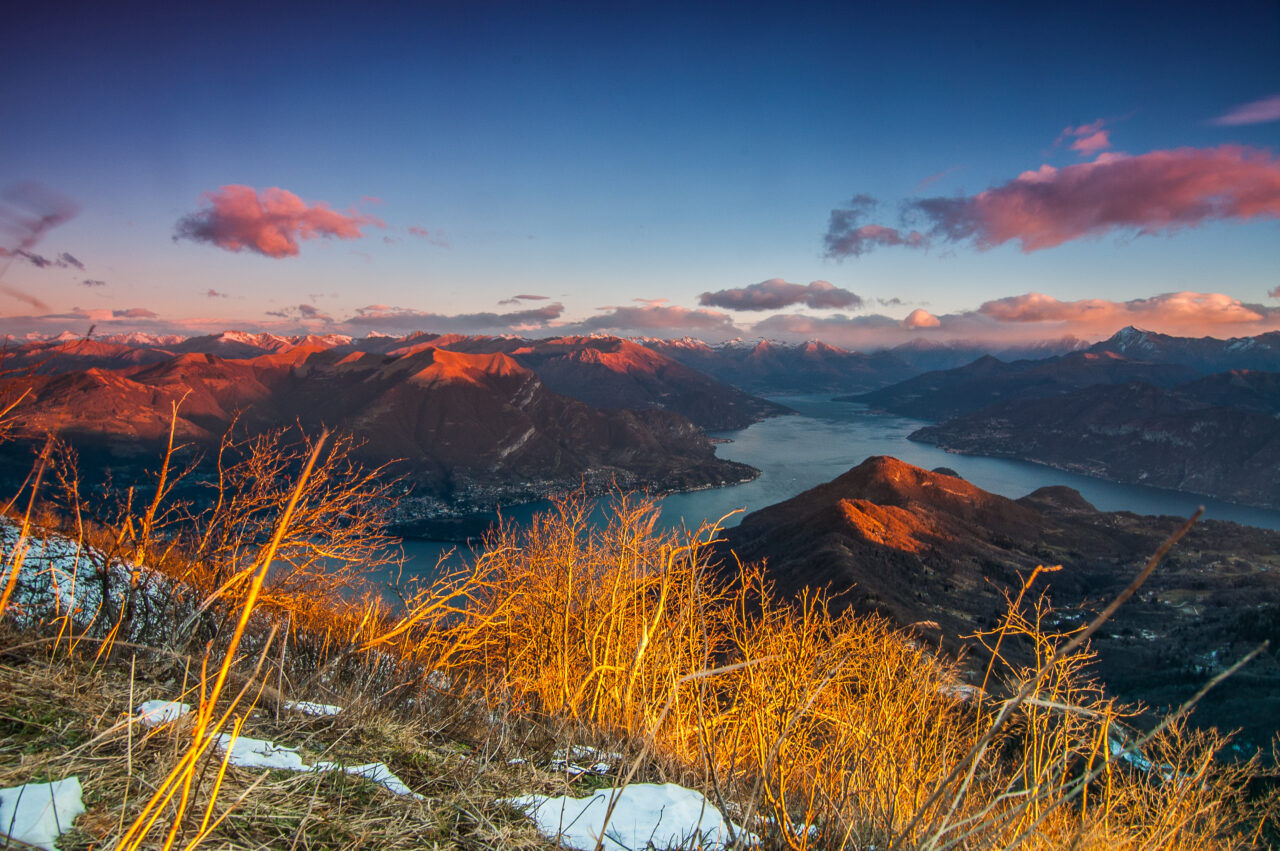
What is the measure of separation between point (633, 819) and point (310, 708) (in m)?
2.21

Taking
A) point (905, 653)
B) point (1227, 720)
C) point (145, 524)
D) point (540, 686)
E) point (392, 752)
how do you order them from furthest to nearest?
point (1227, 720), point (905, 653), point (540, 686), point (145, 524), point (392, 752)

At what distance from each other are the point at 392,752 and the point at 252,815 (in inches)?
39.5

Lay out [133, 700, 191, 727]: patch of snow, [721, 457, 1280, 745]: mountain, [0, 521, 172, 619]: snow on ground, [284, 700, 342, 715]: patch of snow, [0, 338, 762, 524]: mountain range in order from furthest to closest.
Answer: [0, 338, 762, 524]: mountain range → [721, 457, 1280, 745]: mountain → [0, 521, 172, 619]: snow on ground → [284, 700, 342, 715]: patch of snow → [133, 700, 191, 727]: patch of snow

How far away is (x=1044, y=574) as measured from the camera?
6694 cm

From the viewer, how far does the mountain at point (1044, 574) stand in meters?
40.3

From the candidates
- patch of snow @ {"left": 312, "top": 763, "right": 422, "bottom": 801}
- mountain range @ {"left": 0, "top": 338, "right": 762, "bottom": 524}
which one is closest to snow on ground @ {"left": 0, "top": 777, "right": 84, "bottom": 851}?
patch of snow @ {"left": 312, "top": 763, "right": 422, "bottom": 801}

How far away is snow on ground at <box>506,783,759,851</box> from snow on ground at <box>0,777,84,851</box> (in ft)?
6.16

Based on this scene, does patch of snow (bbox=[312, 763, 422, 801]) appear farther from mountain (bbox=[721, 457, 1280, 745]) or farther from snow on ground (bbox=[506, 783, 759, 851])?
mountain (bbox=[721, 457, 1280, 745])

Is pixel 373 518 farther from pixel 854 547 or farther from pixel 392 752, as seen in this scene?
pixel 854 547

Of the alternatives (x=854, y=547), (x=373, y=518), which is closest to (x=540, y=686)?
(x=373, y=518)

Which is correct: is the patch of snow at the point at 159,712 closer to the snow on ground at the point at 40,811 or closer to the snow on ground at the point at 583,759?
the snow on ground at the point at 40,811

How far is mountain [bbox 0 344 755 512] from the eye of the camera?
127 metres

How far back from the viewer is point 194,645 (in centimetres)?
610

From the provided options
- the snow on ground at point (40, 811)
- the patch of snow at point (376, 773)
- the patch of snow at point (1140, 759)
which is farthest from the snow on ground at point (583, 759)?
the patch of snow at point (1140, 759)
